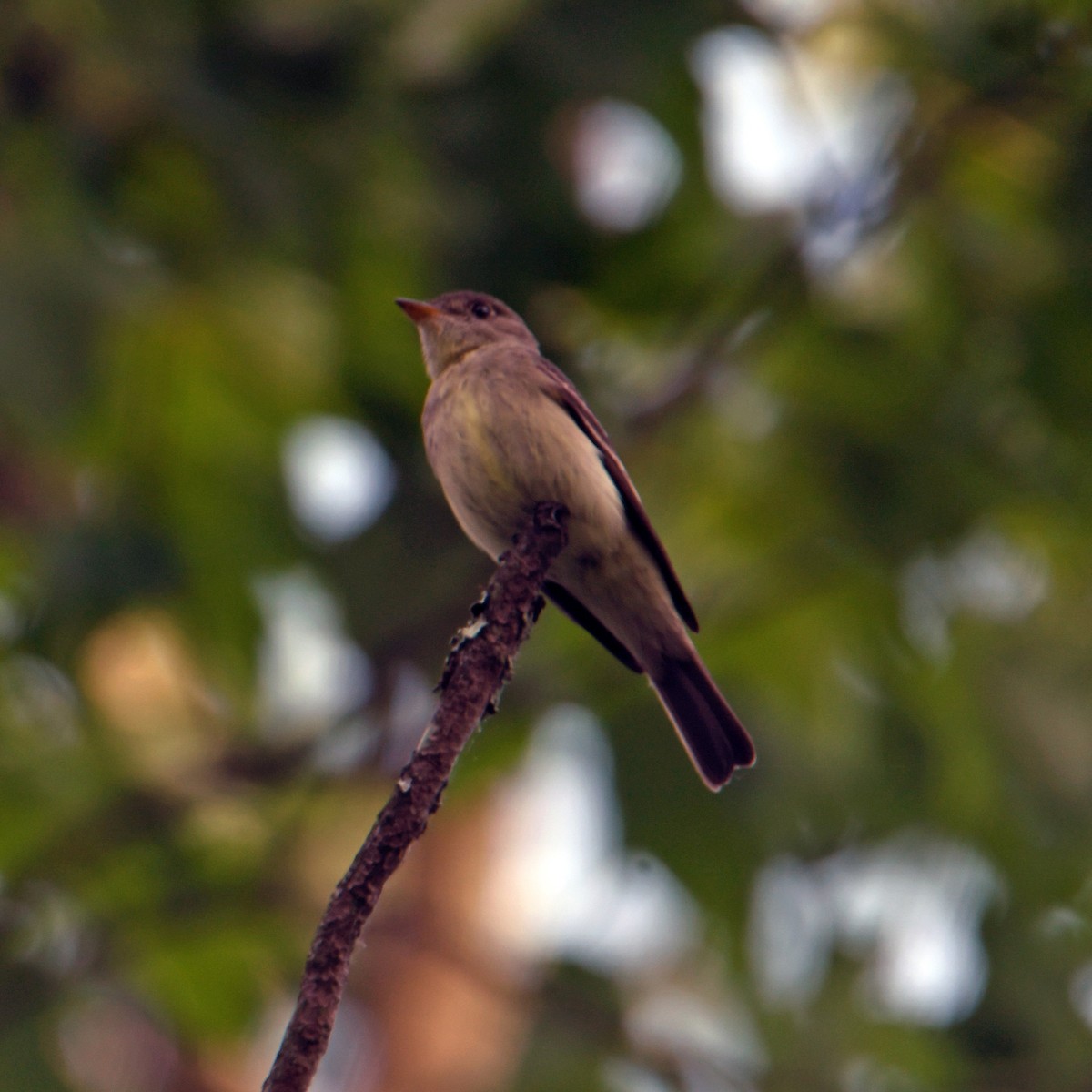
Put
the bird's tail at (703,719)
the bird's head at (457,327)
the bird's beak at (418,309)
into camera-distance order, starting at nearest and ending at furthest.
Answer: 1. the bird's tail at (703,719)
2. the bird's beak at (418,309)
3. the bird's head at (457,327)

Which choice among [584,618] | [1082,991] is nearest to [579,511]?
[584,618]

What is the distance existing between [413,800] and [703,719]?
2225 millimetres

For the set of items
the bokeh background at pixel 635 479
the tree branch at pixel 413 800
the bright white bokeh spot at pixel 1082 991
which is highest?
the tree branch at pixel 413 800

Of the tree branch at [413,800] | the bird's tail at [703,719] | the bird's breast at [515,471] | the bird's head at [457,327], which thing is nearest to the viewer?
the tree branch at [413,800]

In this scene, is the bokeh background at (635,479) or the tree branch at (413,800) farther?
the bokeh background at (635,479)

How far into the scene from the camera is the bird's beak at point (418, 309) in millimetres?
4609

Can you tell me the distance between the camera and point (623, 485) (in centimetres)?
400

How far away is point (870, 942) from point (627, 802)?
5.01ft

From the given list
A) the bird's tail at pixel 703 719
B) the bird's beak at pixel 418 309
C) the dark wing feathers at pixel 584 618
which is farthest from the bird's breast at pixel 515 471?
the bird's beak at pixel 418 309

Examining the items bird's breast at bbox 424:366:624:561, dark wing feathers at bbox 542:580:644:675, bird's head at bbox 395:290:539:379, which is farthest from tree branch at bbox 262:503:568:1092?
bird's head at bbox 395:290:539:379

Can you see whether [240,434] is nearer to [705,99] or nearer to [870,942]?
[705,99]

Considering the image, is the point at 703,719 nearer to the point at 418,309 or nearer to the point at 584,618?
the point at 584,618

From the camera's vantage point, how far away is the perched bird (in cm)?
386

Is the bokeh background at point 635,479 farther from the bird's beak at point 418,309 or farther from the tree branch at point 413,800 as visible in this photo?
the tree branch at point 413,800
